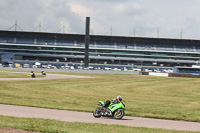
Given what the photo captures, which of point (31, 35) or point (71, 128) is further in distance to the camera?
point (31, 35)

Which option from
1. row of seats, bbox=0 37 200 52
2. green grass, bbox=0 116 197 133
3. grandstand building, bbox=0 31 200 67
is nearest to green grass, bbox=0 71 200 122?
green grass, bbox=0 116 197 133

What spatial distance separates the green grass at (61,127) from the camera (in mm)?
12914

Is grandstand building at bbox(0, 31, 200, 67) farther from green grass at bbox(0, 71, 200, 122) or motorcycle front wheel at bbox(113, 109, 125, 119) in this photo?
motorcycle front wheel at bbox(113, 109, 125, 119)

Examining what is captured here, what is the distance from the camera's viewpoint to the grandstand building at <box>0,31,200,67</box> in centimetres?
14450

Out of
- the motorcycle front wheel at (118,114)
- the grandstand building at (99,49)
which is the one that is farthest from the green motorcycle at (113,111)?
the grandstand building at (99,49)

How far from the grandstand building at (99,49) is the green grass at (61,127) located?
12600cm

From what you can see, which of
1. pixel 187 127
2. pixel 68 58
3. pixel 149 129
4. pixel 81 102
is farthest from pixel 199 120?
pixel 68 58

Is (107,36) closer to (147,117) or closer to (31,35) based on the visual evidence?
(31,35)

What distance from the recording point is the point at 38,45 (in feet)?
474

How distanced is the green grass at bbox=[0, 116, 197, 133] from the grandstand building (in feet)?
413

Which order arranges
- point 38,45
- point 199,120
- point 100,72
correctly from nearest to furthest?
point 199,120 < point 100,72 < point 38,45

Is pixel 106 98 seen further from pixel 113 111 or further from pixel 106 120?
pixel 106 120

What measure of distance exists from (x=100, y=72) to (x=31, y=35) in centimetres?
6695

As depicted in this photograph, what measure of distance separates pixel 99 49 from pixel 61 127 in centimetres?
13290
